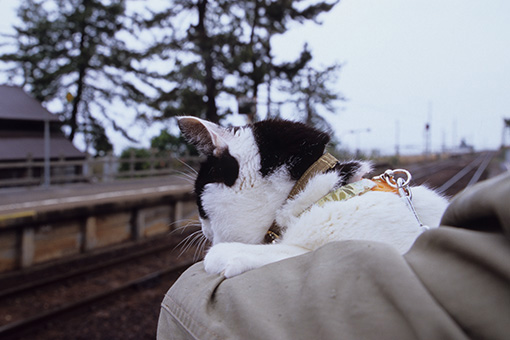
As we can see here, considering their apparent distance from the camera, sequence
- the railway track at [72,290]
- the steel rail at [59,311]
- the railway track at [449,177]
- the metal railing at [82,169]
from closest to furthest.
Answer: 1. the steel rail at [59,311]
2. the railway track at [72,290]
3. the railway track at [449,177]
4. the metal railing at [82,169]

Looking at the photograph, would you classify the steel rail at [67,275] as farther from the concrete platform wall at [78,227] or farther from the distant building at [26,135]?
the distant building at [26,135]

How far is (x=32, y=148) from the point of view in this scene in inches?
816

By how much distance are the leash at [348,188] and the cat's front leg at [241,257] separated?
19cm

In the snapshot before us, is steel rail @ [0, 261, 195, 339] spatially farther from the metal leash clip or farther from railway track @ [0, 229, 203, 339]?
the metal leash clip

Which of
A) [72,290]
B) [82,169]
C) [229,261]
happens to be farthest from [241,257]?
[82,169]

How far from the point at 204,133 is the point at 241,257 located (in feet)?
1.86

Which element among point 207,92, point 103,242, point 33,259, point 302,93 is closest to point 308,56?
point 302,93

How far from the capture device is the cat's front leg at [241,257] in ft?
3.10

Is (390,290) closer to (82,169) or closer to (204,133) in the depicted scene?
(204,133)

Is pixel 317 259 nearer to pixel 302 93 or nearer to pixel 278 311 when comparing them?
pixel 278 311

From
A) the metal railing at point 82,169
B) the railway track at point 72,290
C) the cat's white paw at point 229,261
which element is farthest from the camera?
the metal railing at point 82,169

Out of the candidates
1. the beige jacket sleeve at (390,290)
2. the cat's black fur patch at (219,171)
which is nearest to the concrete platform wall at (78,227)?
the cat's black fur patch at (219,171)

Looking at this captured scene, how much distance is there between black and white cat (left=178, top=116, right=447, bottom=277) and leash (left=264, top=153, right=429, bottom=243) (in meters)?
0.02

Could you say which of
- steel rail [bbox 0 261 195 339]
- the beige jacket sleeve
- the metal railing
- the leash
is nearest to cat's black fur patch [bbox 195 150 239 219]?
the leash
